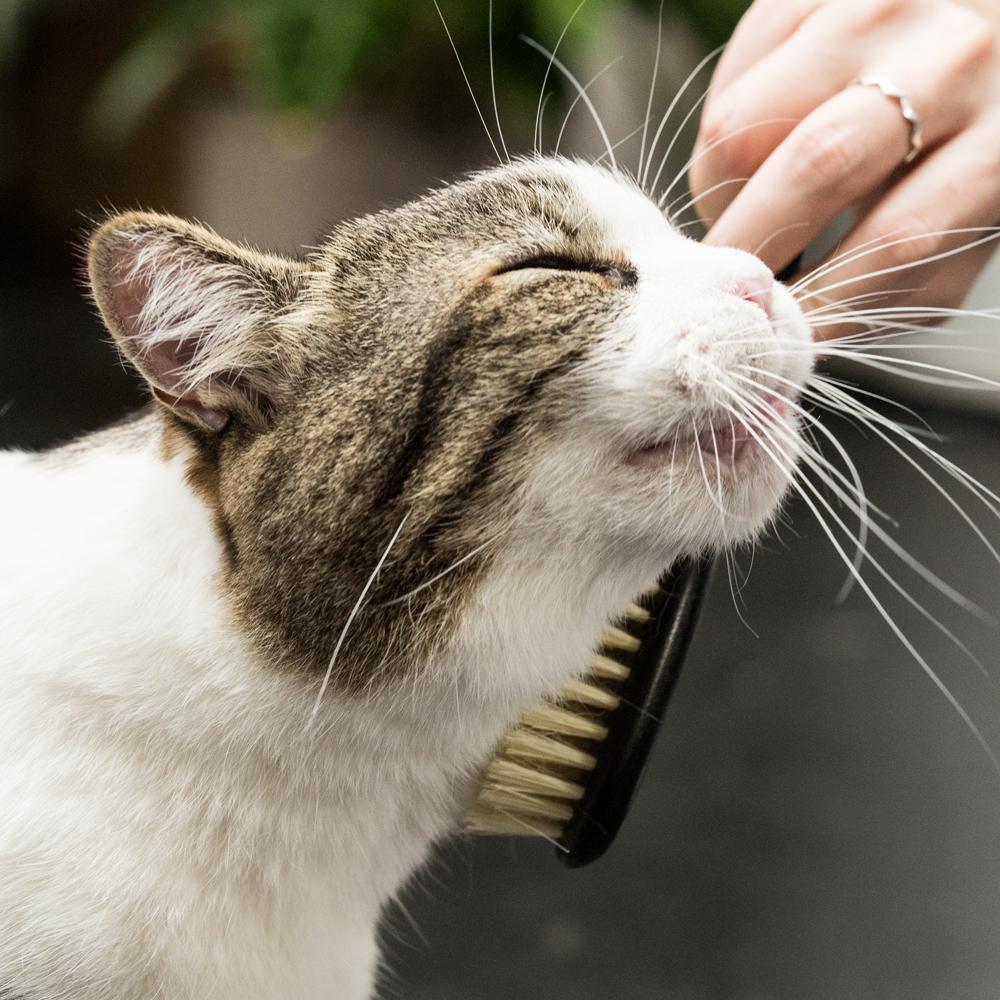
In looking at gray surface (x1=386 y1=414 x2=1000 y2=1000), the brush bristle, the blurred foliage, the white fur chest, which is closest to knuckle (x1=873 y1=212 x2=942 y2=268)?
the brush bristle

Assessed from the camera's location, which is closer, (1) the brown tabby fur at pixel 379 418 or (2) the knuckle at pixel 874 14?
(1) the brown tabby fur at pixel 379 418

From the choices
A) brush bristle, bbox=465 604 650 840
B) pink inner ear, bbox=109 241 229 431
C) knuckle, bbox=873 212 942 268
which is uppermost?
pink inner ear, bbox=109 241 229 431

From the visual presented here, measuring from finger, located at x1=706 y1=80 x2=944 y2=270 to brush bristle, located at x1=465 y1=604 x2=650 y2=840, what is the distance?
217mm

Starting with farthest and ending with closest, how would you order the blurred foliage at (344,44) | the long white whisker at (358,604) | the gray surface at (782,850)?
the blurred foliage at (344,44) → the gray surface at (782,850) → the long white whisker at (358,604)

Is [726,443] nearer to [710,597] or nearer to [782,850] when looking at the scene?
[782,850]

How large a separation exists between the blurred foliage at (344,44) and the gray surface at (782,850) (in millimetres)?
484

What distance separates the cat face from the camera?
0.47 meters

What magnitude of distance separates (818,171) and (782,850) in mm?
631

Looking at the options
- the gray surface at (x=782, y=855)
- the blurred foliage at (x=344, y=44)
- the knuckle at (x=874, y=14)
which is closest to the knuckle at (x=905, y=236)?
the knuckle at (x=874, y=14)

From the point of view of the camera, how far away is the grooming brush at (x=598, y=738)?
0.60 m

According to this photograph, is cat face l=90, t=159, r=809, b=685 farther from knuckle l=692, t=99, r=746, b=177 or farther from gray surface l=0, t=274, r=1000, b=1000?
gray surface l=0, t=274, r=1000, b=1000

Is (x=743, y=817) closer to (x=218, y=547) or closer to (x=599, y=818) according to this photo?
(x=599, y=818)

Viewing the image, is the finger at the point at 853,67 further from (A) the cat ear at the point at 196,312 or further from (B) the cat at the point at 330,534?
(A) the cat ear at the point at 196,312

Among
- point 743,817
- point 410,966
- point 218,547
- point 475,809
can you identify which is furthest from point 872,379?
point 218,547
